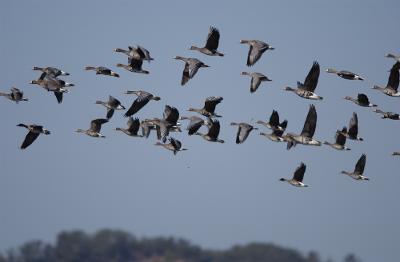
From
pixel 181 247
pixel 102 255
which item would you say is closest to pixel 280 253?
pixel 181 247

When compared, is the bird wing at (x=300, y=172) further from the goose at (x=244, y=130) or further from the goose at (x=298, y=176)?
the goose at (x=244, y=130)

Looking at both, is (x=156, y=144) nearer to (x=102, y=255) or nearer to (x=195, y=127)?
(x=195, y=127)

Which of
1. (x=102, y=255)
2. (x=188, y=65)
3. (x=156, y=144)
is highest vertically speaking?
(x=188, y=65)

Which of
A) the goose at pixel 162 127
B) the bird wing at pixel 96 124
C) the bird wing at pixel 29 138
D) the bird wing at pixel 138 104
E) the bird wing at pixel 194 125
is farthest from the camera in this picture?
the bird wing at pixel 96 124

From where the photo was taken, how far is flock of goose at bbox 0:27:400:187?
141 ft

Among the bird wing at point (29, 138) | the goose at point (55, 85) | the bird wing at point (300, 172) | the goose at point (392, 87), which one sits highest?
the goose at point (392, 87)

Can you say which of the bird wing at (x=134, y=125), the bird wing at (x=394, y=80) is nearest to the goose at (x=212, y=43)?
the bird wing at (x=134, y=125)

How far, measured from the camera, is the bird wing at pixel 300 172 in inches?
1783

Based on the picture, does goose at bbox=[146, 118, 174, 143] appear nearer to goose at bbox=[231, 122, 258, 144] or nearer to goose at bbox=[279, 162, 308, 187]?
goose at bbox=[231, 122, 258, 144]

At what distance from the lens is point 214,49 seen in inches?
1713

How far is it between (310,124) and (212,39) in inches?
200

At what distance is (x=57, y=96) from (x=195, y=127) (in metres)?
5.60

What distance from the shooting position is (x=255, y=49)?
4338 cm

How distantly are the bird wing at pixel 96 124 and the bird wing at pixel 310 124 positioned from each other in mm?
8524
